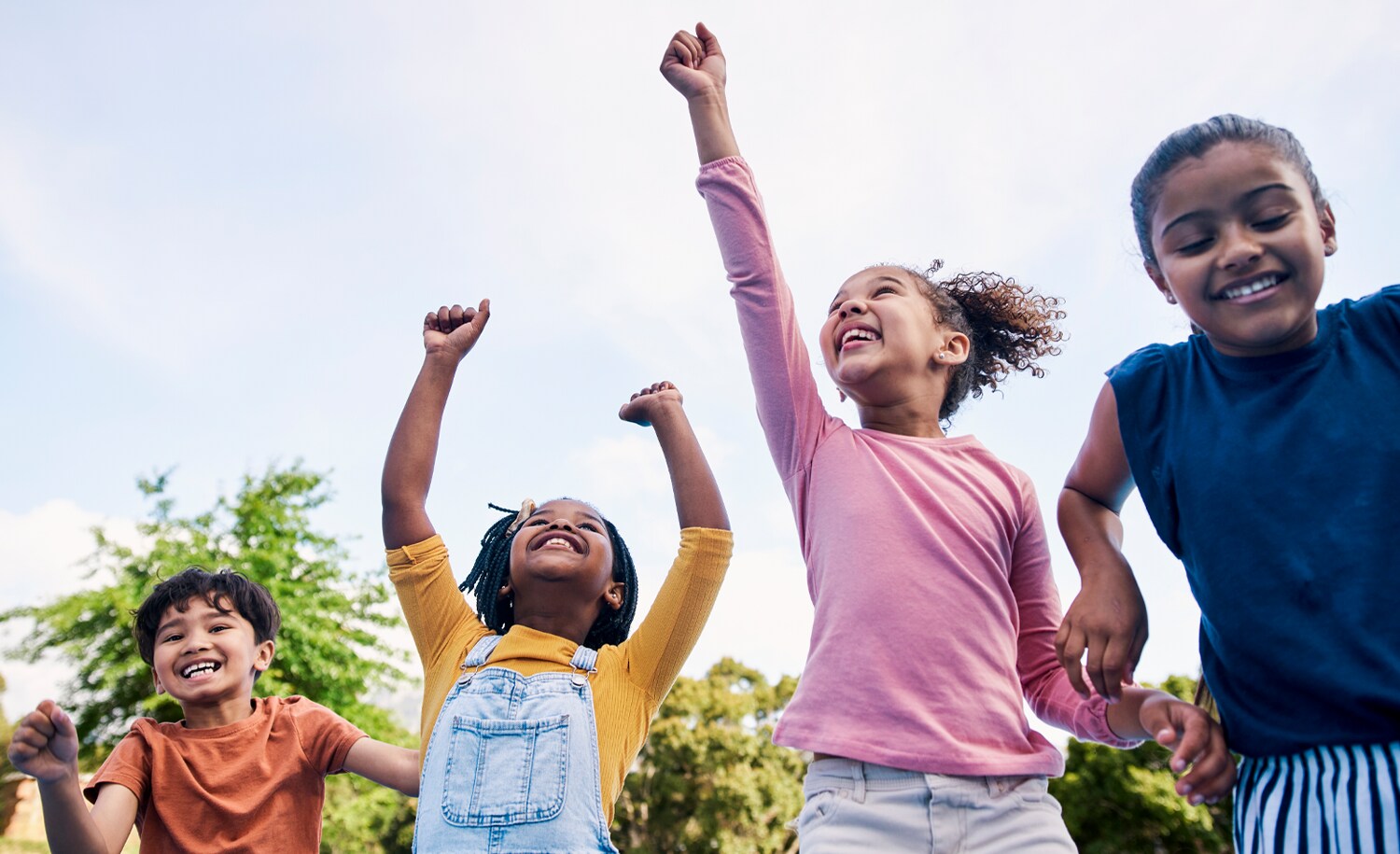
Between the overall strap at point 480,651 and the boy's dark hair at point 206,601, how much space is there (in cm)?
74

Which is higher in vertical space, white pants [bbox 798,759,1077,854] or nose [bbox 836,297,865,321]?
nose [bbox 836,297,865,321]

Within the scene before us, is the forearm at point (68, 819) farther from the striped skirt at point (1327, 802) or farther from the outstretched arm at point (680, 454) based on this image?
the striped skirt at point (1327, 802)

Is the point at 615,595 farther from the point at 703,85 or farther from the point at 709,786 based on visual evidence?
the point at 709,786

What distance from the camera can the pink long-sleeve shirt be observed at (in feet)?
6.82

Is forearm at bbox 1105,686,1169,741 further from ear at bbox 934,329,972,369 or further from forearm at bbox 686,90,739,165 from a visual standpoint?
forearm at bbox 686,90,739,165

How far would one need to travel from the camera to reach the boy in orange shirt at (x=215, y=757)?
2756mm

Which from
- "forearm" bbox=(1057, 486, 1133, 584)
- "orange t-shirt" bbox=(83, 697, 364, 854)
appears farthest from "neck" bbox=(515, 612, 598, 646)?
"forearm" bbox=(1057, 486, 1133, 584)

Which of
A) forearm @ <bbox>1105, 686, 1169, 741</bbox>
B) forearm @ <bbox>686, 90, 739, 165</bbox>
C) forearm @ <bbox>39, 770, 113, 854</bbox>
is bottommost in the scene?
forearm @ <bbox>39, 770, 113, 854</bbox>

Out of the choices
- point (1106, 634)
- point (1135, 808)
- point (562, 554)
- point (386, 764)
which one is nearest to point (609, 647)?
point (562, 554)

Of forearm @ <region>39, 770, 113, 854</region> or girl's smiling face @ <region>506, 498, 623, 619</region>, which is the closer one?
forearm @ <region>39, 770, 113, 854</region>

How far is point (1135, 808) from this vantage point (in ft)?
42.5

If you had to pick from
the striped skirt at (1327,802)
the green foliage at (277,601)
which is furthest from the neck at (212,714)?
the green foliage at (277,601)

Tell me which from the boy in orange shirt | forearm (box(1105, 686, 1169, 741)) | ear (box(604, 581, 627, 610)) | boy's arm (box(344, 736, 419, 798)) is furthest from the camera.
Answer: ear (box(604, 581, 627, 610))

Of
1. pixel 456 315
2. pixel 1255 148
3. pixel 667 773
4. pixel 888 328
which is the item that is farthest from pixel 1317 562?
pixel 667 773
